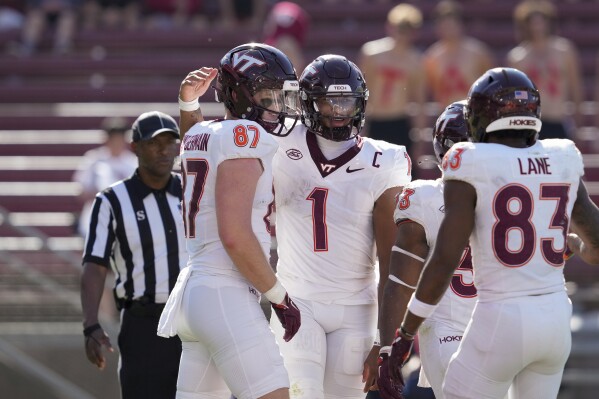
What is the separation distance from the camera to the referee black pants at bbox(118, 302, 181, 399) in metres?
5.44

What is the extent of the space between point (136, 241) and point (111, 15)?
782cm

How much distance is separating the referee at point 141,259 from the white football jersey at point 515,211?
6.62 ft

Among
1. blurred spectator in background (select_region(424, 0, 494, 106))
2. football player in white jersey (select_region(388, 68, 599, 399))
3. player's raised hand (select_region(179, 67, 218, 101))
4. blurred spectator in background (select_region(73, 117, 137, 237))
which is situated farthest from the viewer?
blurred spectator in background (select_region(424, 0, 494, 106))

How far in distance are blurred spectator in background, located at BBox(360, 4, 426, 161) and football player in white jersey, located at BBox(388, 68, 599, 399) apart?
517cm

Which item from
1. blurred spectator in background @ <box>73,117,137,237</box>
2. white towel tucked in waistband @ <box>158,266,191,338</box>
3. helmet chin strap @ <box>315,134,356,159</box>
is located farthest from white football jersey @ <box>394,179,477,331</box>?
blurred spectator in background @ <box>73,117,137,237</box>

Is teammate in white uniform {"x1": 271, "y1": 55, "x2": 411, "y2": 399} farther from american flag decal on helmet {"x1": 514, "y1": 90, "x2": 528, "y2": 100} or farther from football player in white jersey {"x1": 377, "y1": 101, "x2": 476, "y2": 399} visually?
american flag decal on helmet {"x1": 514, "y1": 90, "x2": 528, "y2": 100}

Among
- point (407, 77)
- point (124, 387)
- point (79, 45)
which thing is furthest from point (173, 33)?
point (124, 387)

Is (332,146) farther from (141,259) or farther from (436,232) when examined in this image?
(141,259)

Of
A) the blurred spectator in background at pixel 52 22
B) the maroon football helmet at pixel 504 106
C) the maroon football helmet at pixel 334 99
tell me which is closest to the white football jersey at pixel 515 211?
the maroon football helmet at pixel 504 106

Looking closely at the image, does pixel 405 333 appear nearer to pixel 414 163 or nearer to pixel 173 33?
pixel 414 163

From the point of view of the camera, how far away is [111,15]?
13.0 metres

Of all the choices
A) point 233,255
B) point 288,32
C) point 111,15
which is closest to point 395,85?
point 288,32

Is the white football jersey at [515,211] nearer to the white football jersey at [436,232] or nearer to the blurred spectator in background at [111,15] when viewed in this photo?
the white football jersey at [436,232]

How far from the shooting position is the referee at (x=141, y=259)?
5.47 meters
